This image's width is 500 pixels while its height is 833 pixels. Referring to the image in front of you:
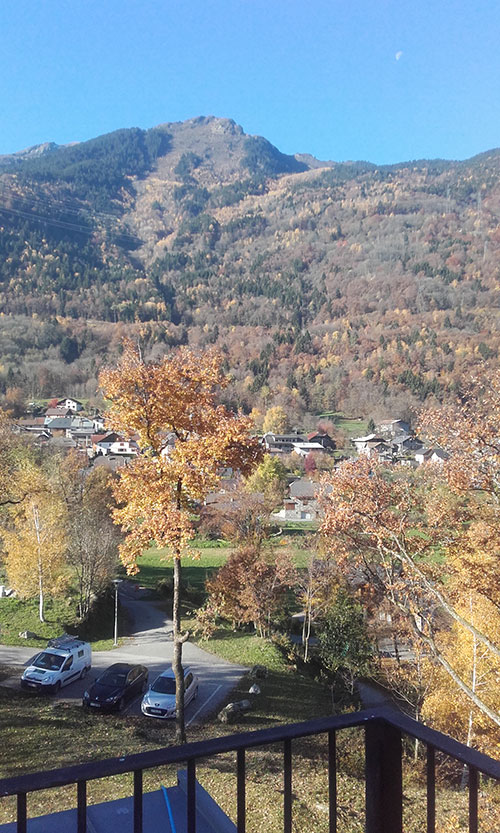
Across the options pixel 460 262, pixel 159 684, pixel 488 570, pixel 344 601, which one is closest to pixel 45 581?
pixel 159 684

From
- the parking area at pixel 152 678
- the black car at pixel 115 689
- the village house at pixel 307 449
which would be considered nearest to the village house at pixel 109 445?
the village house at pixel 307 449

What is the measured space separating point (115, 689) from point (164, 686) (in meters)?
1.27

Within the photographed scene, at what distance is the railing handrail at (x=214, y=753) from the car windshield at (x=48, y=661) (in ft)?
48.9

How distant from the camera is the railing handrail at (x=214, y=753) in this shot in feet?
4.48

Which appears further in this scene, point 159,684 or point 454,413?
point 159,684

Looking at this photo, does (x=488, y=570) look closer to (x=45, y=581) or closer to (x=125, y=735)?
(x=125, y=735)

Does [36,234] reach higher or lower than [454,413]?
higher

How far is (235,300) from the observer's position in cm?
16588

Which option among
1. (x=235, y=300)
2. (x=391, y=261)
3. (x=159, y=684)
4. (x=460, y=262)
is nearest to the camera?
(x=159, y=684)

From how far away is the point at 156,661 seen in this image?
17.9 m

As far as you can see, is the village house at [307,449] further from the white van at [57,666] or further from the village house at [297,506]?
the white van at [57,666]

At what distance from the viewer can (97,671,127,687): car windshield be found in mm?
13117

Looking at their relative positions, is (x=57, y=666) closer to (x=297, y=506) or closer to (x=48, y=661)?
(x=48, y=661)

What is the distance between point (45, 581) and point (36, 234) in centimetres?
19127
